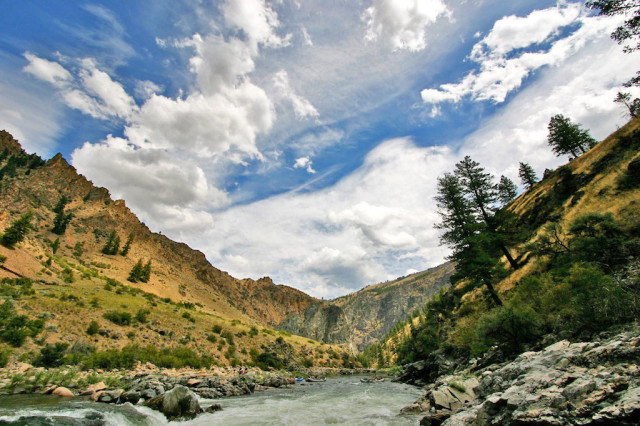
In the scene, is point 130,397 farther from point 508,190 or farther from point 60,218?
point 60,218

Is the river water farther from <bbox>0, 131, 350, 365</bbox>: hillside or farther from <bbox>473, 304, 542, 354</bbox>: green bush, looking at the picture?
<bbox>0, 131, 350, 365</bbox>: hillside

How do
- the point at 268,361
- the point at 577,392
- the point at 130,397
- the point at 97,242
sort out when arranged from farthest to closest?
the point at 97,242
the point at 268,361
the point at 130,397
the point at 577,392

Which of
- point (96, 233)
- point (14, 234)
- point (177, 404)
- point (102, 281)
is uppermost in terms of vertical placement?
point (96, 233)

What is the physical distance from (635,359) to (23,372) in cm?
2994

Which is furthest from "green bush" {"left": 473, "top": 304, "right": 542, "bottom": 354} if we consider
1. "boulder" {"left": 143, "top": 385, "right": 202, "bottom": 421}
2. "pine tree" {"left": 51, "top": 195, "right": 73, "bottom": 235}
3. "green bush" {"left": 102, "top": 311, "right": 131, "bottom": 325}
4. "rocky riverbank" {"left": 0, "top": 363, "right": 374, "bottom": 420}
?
→ "pine tree" {"left": 51, "top": 195, "right": 73, "bottom": 235}

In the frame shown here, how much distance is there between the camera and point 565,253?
2114cm

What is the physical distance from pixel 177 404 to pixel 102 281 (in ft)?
191

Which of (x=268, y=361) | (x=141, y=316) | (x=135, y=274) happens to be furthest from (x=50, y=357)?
(x=135, y=274)

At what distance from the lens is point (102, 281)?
56.8 meters

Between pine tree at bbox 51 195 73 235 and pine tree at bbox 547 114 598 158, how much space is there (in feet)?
407

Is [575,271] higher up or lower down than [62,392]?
lower down

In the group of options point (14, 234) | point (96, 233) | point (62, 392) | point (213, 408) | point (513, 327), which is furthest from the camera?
point (96, 233)

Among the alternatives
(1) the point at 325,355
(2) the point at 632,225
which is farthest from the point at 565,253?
(1) the point at 325,355

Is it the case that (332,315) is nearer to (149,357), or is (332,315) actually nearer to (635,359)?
(149,357)
